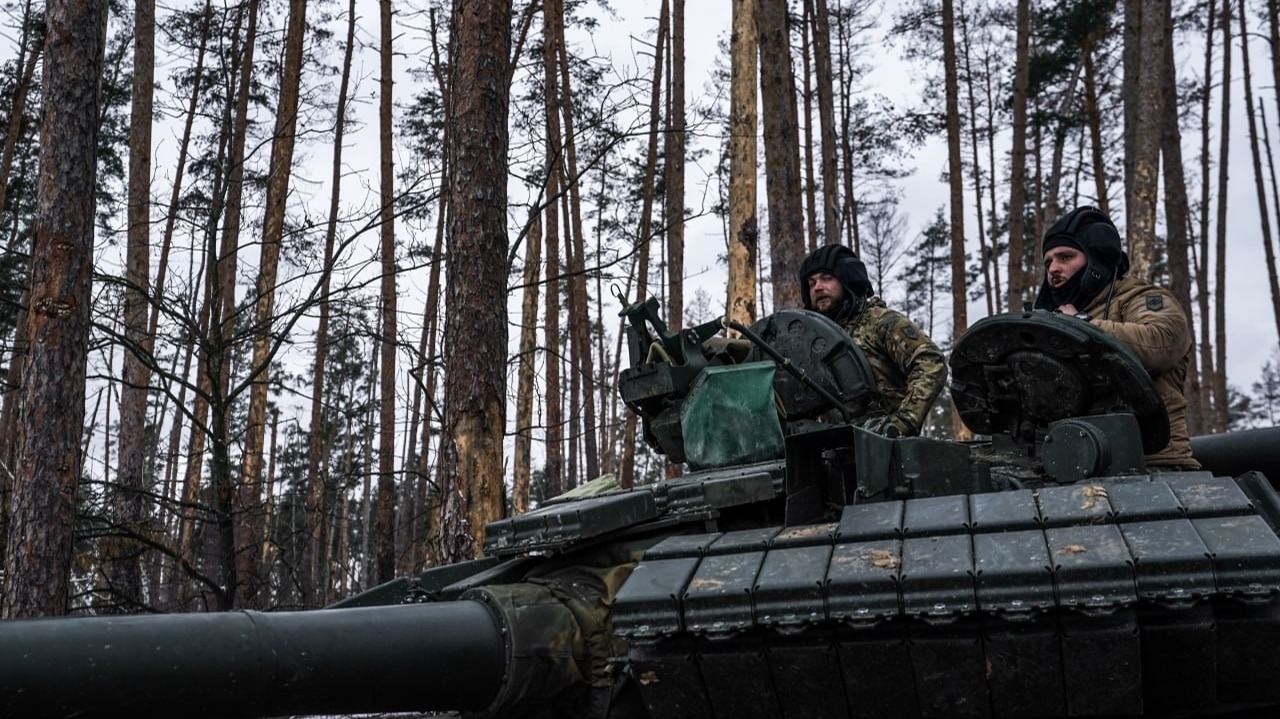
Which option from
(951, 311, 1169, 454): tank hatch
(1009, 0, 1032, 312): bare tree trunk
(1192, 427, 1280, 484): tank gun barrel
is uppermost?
(1009, 0, 1032, 312): bare tree trunk

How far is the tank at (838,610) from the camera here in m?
3.10

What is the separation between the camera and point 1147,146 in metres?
15.6

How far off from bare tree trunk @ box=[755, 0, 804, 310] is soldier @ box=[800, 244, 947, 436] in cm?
600

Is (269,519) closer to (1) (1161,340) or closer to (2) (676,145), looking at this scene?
(2) (676,145)

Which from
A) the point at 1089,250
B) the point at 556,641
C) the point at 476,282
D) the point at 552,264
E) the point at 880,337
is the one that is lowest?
the point at 556,641

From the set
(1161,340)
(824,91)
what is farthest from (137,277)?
(824,91)

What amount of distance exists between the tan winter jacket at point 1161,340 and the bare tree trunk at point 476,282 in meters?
3.91

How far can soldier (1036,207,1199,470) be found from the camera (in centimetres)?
461

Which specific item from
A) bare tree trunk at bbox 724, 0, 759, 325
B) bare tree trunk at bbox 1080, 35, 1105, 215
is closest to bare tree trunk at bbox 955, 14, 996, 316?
bare tree trunk at bbox 1080, 35, 1105, 215

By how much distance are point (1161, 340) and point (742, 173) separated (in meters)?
9.10

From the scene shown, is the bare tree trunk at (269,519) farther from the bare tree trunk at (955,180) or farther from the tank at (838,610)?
the bare tree trunk at (955,180)

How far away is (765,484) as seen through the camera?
13.8 ft

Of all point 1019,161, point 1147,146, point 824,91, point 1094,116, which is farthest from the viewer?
point 1094,116

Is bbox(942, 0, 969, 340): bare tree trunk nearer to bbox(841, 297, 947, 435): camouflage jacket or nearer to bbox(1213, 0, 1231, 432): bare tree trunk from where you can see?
bbox(1213, 0, 1231, 432): bare tree trunk
